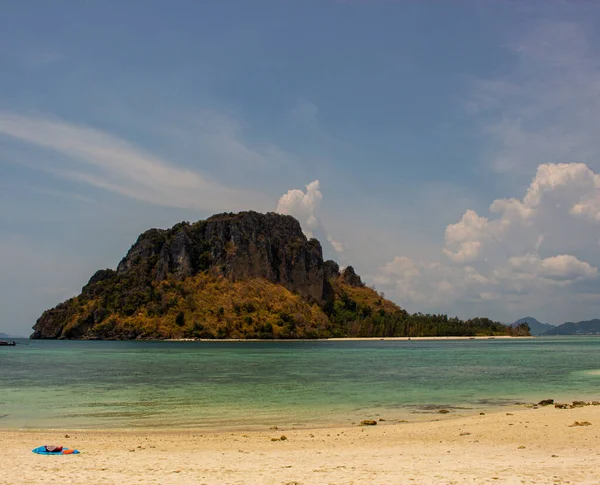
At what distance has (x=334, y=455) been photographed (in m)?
21.3

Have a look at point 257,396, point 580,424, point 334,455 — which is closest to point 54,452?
point 334,455

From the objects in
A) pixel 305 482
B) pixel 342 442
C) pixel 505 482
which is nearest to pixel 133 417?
pixel 342 442

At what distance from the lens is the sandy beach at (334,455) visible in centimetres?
1669

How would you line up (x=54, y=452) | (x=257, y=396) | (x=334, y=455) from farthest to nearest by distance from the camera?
(x=257, y=396)
(x=54, y=452)
(x=334, y=455)

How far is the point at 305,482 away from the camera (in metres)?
16.0

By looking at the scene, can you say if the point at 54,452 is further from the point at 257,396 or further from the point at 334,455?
the point at 257,396

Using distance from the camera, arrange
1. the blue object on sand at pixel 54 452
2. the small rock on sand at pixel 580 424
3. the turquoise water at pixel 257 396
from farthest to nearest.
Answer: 1. the turquoise water at pixel 257 396
2. the small rock on sand at pixel 580 424
3. the blue object on sand at pixel 54 452

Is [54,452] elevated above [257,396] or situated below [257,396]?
above

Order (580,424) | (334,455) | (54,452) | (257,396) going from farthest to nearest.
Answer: (257,396), (580,424), (54,452), (334,455)

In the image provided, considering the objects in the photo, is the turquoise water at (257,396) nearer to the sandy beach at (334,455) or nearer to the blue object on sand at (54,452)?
the sandy beach at (334,455)

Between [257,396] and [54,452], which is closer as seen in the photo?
[54,452]

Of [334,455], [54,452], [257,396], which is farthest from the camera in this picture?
[257,396]

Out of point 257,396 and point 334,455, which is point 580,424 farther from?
point 257,396

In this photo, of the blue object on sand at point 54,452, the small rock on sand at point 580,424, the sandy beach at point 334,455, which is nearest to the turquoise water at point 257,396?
the sandy beach at point 334,455
